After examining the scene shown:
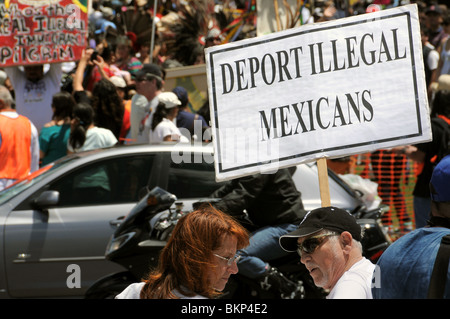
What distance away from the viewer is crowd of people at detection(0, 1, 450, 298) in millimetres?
3402

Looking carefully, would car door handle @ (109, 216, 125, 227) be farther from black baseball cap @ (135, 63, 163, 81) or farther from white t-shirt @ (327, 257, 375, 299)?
white t-shirt @ (327, 257, 375, 299)

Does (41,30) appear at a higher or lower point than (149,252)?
higher

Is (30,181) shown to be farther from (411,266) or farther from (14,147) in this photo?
(411,266)

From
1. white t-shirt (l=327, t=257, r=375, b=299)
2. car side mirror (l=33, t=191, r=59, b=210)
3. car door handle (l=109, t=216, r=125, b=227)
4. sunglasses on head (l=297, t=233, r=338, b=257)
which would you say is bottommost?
white t-shirt (l=327, t=257, r=375, b=299)

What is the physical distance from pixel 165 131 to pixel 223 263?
5823 mm

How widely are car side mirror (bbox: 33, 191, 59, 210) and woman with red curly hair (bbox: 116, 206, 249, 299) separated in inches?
160

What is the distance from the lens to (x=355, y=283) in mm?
3582

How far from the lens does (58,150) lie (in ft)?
32.7

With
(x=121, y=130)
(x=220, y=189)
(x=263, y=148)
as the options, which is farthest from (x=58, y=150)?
(x=263, y=148)

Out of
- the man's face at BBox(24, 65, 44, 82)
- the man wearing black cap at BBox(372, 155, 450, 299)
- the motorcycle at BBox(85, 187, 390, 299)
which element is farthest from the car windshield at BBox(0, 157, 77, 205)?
the man wearing black cap at BBox(372, 155, 450, 299)

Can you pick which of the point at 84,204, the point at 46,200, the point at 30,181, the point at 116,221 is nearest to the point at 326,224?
the point at 116,221

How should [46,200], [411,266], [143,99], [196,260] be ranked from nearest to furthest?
[411,266]
[196,260]
[46,200]
[143,99]

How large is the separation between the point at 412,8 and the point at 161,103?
4.97m
